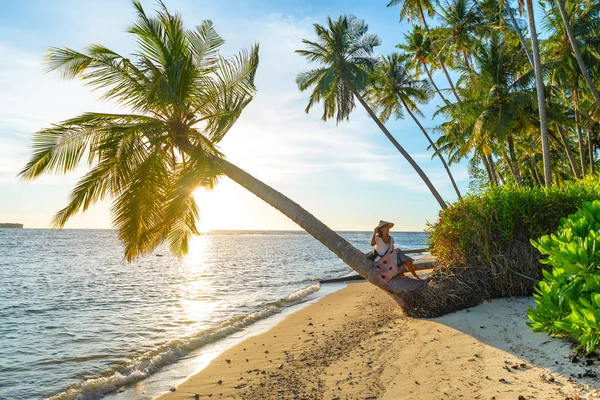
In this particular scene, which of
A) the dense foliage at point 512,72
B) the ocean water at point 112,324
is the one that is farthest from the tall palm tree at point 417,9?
the ocean water at point 112,324

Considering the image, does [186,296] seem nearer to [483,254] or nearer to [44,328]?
[44,328]

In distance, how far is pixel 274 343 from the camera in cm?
783

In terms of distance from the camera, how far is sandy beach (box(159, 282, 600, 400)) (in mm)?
4012

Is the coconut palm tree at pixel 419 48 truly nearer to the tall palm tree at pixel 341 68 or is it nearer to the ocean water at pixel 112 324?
the tall palm tree at pixel 341 68

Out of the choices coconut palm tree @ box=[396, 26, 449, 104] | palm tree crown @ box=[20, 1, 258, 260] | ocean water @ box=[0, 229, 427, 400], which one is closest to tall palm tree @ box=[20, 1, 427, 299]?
palm tree crown @ box=[20, 1, 258, 260]

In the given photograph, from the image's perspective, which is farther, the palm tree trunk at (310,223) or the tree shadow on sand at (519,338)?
the palm tree trunk at (310,223)

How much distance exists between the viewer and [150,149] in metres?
8.38

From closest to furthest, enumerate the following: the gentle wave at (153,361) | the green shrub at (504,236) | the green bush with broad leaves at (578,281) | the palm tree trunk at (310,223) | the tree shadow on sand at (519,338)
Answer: the green bush with broad leaves at (578,281)
the tree shadow on sand at (519,338)
the gentle wave at (153,361)
the green shrub at (504,236)
the palm tree trunk at (310,223)

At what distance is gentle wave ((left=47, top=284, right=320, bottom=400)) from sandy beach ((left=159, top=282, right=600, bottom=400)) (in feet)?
4.04

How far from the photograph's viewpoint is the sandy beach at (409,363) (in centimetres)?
401

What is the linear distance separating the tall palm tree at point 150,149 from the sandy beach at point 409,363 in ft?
4.03

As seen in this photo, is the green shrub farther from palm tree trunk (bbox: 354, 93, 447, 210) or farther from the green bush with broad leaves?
palm tree trunk (bbox: 354, 93, 447, 210)

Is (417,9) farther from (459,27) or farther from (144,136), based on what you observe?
(144,136)

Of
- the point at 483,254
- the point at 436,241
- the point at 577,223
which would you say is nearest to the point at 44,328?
the point at 436,241
